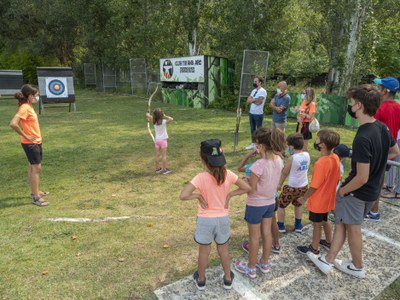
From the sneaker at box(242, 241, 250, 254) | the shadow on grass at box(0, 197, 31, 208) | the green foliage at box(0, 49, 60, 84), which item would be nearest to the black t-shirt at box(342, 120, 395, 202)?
the sneaker at box(242, 241, 250, 254)

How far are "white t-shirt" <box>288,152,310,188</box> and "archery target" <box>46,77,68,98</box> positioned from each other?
46.9 ft

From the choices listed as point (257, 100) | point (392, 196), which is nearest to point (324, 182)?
point (392, 196)

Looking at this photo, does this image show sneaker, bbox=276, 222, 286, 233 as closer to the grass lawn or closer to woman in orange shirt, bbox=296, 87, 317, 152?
the grass lawn

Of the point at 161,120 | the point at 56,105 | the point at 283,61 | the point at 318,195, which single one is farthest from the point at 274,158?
the point at 56,105

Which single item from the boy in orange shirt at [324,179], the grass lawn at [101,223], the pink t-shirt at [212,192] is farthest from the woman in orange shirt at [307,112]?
the pink t-shirt at [212,192]

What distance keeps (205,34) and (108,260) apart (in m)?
21.2

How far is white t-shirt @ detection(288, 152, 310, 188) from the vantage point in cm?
358

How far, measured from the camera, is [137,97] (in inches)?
868

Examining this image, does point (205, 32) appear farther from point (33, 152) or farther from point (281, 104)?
point (33, 152)

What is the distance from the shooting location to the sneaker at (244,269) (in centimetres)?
315

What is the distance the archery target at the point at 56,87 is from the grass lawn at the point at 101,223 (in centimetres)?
624

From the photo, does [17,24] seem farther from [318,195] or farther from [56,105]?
[318,195]

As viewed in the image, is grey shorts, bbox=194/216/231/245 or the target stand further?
the target stand

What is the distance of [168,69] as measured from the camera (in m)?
18.6
